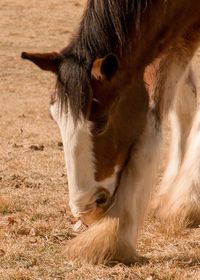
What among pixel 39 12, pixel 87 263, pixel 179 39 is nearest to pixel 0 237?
pixel 87 263

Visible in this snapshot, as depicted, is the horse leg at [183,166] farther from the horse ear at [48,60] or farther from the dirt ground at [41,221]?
the horse ear at [48,60]

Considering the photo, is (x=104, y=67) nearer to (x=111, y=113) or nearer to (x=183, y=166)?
(x=111, y=113)

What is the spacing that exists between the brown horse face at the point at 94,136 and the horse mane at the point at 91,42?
0.02m

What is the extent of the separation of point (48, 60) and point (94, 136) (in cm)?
51

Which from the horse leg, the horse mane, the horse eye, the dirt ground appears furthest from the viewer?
the horse leg

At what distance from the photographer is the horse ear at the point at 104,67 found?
4.18 m

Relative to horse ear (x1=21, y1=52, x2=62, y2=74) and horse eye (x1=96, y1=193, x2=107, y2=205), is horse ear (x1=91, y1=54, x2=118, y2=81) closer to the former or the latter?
horse ear (x1=21, y1=52, x2=62, y2=74)

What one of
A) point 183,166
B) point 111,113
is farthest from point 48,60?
point 183,166

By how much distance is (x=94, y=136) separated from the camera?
432cm

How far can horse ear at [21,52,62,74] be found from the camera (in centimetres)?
434

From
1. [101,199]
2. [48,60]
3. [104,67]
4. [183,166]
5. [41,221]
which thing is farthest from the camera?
[183,166]

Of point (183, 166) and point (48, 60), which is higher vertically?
point (48, 60)

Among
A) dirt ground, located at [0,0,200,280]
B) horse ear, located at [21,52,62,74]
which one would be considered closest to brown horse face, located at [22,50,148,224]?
horse ear, located at [21,52,62,74]

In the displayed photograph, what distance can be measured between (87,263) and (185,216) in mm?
1163
